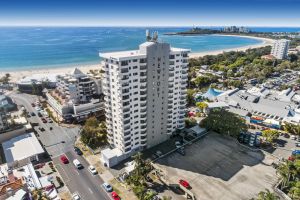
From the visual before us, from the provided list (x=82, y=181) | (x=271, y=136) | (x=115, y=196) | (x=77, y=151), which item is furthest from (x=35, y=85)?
(x=271, y=136)

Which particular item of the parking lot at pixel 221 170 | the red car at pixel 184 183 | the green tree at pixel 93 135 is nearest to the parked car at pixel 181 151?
the parking lot at pixel 221 170

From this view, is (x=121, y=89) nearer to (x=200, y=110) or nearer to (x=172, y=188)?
(x=172, y=188)

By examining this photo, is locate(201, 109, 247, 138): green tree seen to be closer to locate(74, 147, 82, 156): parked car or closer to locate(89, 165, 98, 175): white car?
locate(89, 165, 98, 175): white car

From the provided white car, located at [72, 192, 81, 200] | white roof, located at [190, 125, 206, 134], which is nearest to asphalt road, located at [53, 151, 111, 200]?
white car, located at [72, 192, 81, 200]

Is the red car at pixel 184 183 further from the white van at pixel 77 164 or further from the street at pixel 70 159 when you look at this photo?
the white van at pixel 77 164

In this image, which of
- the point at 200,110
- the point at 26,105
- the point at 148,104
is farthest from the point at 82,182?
the point at 26,105

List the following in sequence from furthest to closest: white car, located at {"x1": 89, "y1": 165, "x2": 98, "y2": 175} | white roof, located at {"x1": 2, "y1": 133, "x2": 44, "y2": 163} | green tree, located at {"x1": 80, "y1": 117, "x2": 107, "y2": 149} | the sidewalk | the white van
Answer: green tree, located at {"x1": 80, "y1": 117, "x2": 107, "y2": 149} < white roof, located at {"x1": 2, "y1": 133, "x2": 44, "y2": 163} < the white van < white car, located at {"x1": 89, "y1": 165, "x2": 98, "y2": 175} < the sidewalk
